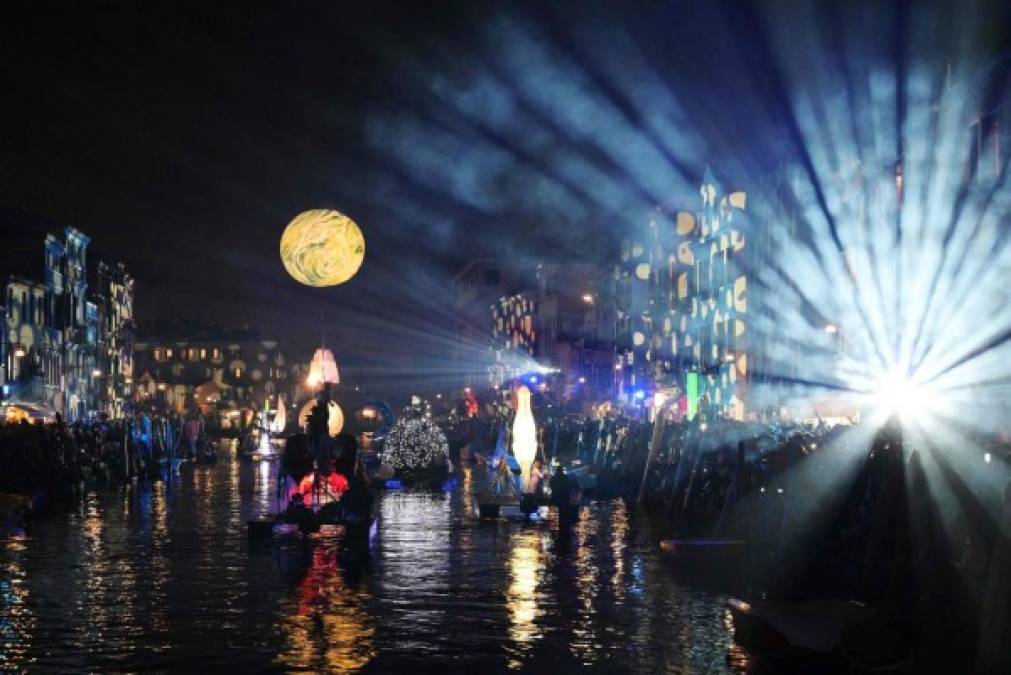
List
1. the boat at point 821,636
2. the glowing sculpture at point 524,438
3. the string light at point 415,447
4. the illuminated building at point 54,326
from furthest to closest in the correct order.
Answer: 1. the illuminated building at point 54,326
2. the string light at point 415,447
3. the glowing sculpture at point 524,438
4. the boat at point 821,636

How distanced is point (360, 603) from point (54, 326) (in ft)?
301

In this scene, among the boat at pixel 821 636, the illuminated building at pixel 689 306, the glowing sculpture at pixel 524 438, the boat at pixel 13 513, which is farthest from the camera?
the illuminated building at pixel 689 306

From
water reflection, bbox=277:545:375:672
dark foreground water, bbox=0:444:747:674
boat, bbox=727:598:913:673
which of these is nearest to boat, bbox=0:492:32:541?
dark foreground water, bbox=0:444:747:674

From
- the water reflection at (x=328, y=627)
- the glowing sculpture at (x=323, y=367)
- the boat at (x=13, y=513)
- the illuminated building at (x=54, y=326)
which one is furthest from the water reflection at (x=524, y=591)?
the illuminated building at (x=54, y=326)

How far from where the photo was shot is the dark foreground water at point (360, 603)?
14.5 meters

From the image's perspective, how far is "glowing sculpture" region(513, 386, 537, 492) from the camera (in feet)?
111

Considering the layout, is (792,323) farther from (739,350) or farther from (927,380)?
(927,380)

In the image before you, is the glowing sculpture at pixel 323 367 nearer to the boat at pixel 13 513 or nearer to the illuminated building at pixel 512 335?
the boat at pixel 13 513

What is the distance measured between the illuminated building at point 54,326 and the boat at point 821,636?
5799 cm

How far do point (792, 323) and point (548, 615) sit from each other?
48511mm

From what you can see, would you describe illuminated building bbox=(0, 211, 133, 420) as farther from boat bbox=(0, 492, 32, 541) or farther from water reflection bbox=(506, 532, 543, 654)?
water reflection bbox=(506, 532, 543, 654)

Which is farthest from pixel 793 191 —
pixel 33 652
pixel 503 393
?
pixel 503 393

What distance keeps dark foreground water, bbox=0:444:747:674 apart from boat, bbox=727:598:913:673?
0.47 metres

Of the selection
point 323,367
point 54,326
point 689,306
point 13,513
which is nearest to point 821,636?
point 13,513
